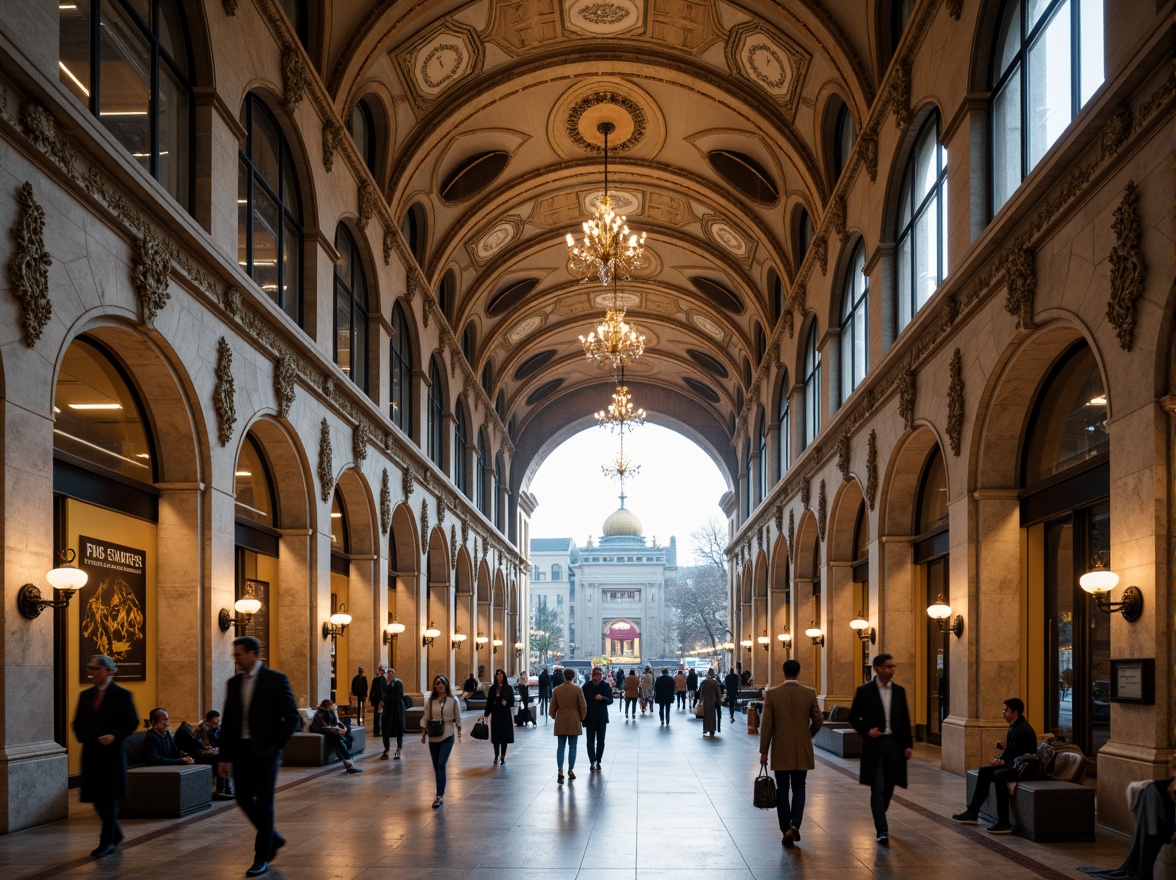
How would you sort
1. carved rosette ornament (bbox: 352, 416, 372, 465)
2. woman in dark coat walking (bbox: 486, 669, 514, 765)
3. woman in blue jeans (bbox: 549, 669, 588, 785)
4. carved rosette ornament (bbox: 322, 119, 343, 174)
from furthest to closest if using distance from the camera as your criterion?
carved rosette ornament (bbox: 352, 416, 372, 465) < carved rosette ornament (bbox: 322, 119, 343, 174) < woman in dark coat walking (bbox: 486, 669, 514, 765) < woman in blue jeans (bbox: 549, 669, 588, 785)

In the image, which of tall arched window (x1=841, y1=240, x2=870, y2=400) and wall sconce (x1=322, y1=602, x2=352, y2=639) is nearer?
wall sconce (x1=322, y1=602, x2=352, y2=639)

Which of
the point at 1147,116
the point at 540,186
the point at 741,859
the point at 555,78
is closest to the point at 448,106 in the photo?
the point at 555,78

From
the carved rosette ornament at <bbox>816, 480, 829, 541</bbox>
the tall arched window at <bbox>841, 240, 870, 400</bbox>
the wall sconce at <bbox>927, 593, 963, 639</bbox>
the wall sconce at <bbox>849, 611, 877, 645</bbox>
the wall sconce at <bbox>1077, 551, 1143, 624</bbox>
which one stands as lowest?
the wall sconce at <bbox>849, 611, 877, 645</bbox>

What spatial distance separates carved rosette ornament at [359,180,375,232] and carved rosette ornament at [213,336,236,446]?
7.48 meters

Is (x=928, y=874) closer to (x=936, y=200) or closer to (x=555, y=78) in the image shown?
(x=936, y=200)

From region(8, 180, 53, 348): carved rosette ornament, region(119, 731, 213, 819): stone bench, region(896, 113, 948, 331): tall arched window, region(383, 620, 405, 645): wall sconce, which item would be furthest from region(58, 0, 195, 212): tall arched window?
region(383, 620, 405, 645): wall sconce

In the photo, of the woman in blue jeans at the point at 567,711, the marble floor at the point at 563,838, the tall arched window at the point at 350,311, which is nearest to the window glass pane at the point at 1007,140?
the marble floor at the point at 563,838

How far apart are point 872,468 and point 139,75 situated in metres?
12.9

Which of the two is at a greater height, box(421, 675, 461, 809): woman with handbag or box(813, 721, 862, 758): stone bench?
box(421, 675, 461, 809): woman with handbag

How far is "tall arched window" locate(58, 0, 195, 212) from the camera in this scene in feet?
37.9

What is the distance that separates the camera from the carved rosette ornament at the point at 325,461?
771 inches

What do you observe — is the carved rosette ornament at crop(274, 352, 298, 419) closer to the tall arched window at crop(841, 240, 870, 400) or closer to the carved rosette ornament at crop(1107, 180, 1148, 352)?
the tall arched window at crop(841, 240, 870, 400)

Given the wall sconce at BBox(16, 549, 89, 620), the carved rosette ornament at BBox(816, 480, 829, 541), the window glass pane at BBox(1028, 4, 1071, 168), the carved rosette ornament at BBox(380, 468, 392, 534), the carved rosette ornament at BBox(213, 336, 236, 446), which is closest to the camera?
the wall sconce at BBox(16, 549, 89, 620)

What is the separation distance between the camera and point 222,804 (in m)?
12.2
